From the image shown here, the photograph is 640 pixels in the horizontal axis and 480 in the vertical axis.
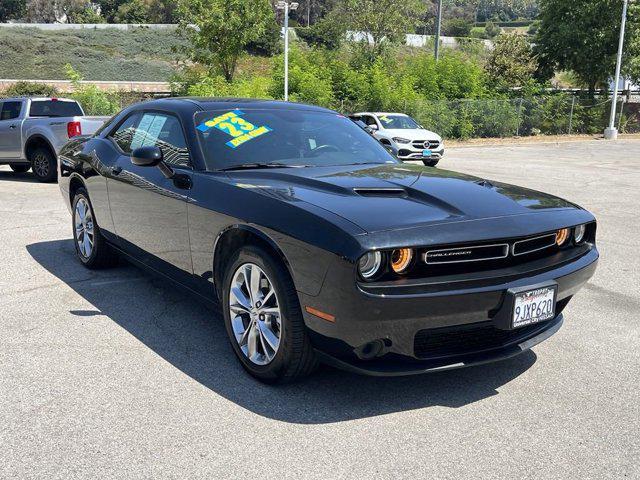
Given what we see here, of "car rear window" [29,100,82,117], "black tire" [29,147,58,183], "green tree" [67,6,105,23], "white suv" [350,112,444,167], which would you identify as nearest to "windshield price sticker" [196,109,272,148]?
"black tire" [29,147,58,183]

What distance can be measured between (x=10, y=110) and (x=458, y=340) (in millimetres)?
12189

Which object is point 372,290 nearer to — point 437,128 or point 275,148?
point 275,148

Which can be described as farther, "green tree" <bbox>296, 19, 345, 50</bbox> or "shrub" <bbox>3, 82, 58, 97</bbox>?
"green tree" <bbox>296, 19, 345, 50</bbox>

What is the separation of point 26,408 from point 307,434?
1.49 meters

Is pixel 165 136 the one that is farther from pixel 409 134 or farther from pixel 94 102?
pixel 94 102

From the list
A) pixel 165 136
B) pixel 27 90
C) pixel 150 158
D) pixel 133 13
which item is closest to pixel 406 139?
pixel 165 136

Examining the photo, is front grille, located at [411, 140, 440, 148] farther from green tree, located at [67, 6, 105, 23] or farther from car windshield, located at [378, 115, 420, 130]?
green tree, located at [67, 6, 105, 23]

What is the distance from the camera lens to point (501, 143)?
28.0 metres

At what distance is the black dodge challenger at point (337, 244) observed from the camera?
3080 millimetres

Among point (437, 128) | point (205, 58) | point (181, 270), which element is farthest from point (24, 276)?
point (205, 58)

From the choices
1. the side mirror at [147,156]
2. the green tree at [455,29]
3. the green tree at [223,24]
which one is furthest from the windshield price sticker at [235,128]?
the green tree at [455,29]

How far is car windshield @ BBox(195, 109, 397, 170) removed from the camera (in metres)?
4.33

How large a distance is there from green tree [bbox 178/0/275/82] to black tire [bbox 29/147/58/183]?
674 inches

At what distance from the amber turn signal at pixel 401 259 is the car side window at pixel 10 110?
1176 centimetres
